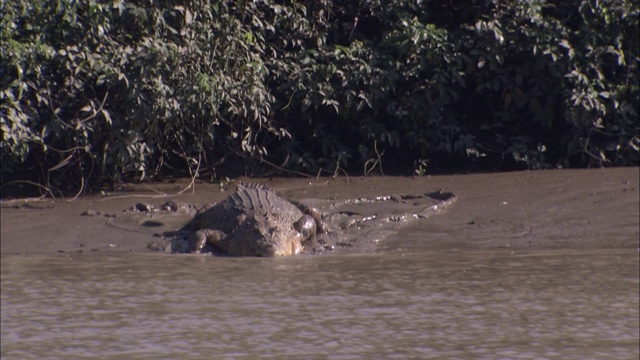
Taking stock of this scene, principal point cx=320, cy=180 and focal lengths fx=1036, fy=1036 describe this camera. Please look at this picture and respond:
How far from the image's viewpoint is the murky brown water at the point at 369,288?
5.08 meters

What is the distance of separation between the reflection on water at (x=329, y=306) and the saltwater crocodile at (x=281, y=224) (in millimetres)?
377

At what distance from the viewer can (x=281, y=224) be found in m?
8.23

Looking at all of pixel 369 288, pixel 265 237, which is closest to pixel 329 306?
pixel 369 288

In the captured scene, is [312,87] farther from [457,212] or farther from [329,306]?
[329,306]

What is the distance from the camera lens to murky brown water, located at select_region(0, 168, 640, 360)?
5.08 meters

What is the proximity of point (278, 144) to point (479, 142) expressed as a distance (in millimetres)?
2101

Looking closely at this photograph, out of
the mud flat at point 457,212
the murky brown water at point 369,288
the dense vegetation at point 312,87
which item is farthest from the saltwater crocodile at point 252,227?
the dense vegetation at point 312,87

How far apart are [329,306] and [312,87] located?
4470 mm

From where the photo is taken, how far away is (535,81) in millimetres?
10352

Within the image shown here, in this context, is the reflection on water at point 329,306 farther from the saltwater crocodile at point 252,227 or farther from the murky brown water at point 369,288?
the saltwater crocodile at point 252,227

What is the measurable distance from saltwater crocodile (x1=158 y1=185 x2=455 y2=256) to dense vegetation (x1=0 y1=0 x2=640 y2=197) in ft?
3.86

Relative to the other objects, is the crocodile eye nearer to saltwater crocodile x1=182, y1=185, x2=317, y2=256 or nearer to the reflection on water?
saltwater crocodile x1=182, y1=185, x2=317, y2=256

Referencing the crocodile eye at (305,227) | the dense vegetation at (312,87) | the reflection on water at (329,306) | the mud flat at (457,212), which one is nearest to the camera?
the reflection on water at (329,306)

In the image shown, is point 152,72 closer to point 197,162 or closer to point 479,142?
point 197,162
